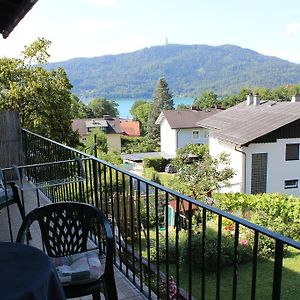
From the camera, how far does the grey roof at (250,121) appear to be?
17375mm

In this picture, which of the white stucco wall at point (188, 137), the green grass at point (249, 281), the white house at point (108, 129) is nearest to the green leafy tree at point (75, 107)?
the white house at point (108, 129)

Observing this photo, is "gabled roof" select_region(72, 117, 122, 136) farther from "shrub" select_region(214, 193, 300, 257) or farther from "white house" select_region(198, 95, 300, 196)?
"shrub" select_region(214, 193, 300, 257)

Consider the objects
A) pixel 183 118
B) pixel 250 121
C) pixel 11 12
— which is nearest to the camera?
pixel 11 12

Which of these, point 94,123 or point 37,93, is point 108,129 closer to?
point 94,123

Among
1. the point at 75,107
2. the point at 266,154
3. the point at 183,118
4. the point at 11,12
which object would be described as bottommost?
the point at 266,154

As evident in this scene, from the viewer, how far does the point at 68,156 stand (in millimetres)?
4246

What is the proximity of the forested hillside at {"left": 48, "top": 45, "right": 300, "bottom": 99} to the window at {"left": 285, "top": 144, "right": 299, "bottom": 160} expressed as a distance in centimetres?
10451

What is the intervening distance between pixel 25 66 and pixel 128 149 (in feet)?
93.9

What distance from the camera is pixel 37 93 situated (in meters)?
11.6

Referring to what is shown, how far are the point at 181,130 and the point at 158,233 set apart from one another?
3084cm

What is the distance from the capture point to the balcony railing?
1519mm

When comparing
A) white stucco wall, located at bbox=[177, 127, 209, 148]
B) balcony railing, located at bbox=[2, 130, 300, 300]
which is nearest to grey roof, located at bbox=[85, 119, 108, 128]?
white stucco wall, located at bbox=[177, 127, 209, 148]

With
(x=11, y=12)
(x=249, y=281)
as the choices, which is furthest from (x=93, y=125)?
(x=11, y=12)

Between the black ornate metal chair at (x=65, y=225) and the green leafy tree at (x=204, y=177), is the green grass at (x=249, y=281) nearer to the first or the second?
the green leafy tree at (x=204, y=177)
